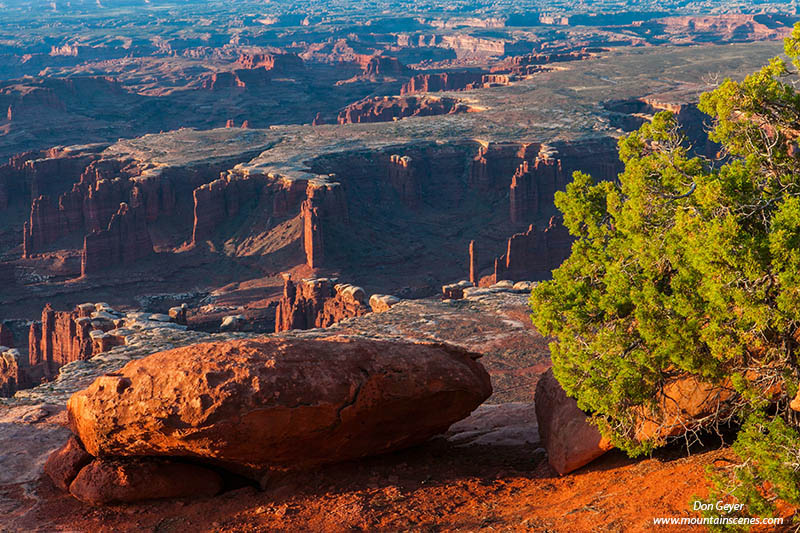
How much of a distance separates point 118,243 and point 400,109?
60.8m

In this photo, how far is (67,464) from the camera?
1797 cm

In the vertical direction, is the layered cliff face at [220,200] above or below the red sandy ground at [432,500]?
below

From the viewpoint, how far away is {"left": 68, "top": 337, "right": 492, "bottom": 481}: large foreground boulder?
15977 mm

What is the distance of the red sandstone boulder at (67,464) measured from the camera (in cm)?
1786

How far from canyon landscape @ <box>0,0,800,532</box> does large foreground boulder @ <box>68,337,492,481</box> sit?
56mm

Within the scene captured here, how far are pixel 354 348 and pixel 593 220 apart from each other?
222 inches

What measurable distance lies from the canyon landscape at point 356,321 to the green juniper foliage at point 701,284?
112mm

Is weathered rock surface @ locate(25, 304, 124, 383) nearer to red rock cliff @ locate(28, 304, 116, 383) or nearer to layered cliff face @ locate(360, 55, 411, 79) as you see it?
red rock cliff @ locate(28, 304, 116, 383)

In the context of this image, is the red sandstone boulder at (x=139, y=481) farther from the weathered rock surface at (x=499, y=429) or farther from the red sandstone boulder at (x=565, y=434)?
the red sandstone boulder at (x=565, y=434)

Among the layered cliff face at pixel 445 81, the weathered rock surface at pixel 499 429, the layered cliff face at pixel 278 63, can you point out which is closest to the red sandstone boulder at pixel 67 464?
the weathered rock surface at pixel 499 429

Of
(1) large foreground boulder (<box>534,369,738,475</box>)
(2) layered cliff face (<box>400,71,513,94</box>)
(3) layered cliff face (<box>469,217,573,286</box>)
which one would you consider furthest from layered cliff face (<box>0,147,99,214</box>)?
(1) large foreground boulder (<box>534,369,738,475</box>)

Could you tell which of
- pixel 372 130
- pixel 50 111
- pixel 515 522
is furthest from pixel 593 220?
pixel 50 111

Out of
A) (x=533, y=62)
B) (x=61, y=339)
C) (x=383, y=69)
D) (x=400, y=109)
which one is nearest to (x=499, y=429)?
(x=61, y=339)

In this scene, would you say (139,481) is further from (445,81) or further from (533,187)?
(445,81)
